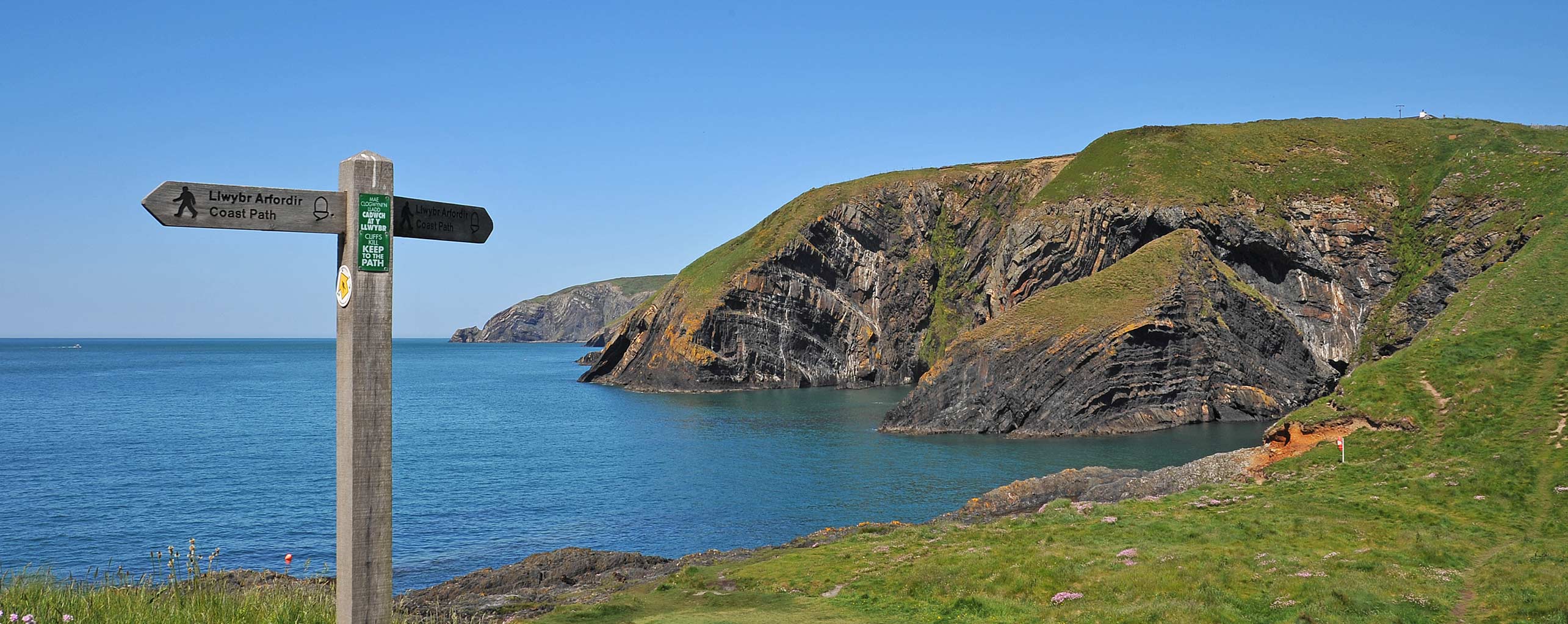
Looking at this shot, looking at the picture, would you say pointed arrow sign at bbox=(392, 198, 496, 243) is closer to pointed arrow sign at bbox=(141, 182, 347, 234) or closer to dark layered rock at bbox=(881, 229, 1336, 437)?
pointed arrow sign at bbox=(141, 182, 347, 234)

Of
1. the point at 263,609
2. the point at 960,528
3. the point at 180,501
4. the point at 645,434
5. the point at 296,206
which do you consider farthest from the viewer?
the point at 645,434

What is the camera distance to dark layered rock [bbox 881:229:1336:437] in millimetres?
88625

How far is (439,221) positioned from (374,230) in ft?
2.48

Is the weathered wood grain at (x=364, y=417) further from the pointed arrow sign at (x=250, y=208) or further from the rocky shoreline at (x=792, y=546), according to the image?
the rocky shoreline at (x=792, y=546)

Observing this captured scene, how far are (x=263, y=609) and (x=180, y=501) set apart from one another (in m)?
54.7

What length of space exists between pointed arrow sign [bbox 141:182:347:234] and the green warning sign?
0.23 m

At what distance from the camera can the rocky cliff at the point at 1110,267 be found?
91500 mm

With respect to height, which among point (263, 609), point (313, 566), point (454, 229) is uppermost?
point (454, 229)

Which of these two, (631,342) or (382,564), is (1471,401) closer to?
(382,564)

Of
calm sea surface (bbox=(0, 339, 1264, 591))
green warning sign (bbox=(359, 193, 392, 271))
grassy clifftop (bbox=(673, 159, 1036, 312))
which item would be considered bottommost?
calm sea surface (bbox=(0, 339, 1264, 591))

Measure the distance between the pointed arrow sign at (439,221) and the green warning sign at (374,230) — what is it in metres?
0.08

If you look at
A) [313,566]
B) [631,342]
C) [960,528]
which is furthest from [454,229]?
[631,342]

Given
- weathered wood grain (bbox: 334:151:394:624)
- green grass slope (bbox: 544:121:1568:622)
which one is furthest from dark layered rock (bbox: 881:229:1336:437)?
weathered wood grain (bbox: 334:151:394:624)

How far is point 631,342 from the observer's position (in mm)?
167000
